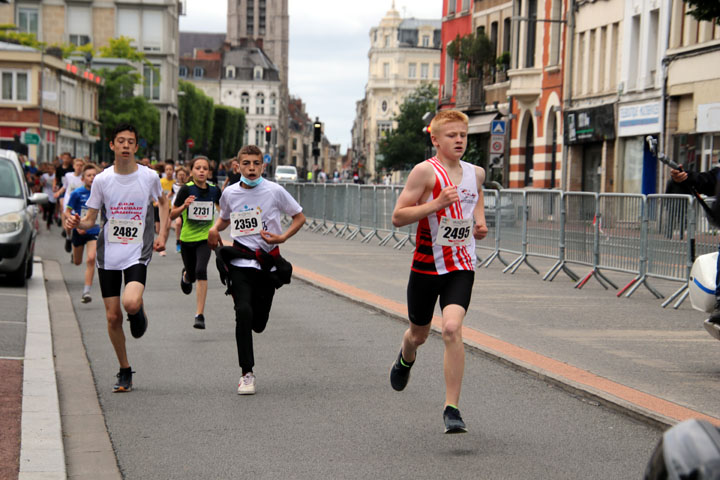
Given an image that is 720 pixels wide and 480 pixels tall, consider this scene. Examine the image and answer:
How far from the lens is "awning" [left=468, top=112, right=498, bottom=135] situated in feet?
158

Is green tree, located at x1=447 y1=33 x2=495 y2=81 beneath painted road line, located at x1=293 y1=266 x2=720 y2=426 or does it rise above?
above

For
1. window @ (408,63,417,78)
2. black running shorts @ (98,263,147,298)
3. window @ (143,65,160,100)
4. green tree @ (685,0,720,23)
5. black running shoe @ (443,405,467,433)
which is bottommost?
black running shoe @ (443,405,467,433)

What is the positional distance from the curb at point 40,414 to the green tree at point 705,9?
10.4 meters

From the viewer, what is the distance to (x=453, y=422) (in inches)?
257

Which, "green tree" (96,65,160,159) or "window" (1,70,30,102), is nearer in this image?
"window" (1,70,30,102)

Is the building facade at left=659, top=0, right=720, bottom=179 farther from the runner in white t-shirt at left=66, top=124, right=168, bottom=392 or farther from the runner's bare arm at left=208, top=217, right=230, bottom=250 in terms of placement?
the runner in white t-shirt at left=66, top=124, right=168, bottom=392

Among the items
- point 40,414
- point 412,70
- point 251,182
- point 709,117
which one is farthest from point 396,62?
point 40,414

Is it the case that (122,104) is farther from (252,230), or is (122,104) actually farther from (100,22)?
(252,230)

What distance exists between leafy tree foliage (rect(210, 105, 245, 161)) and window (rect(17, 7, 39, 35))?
155ft

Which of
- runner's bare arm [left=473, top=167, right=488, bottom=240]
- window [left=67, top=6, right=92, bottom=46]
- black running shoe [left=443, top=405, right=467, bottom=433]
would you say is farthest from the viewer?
window [left=67, top=6, right=92, bottom=46]

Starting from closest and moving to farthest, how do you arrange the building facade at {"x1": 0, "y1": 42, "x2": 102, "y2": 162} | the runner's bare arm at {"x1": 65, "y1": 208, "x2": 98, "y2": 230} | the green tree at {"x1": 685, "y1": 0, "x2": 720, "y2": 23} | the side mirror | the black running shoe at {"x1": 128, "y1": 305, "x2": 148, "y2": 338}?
the black running shoe at {"x1": 128, "y1": 305, "x2": 148, "y2": 338}, the runner's bare arm at {"x1": 65, "y1": 208, "x2": 98, "y2": 230}, the side mirror, the green tree at {"x1": 685, "y1": 0, "x2": 720, "y2": 23}, the building facade at {"x1": 0, "y1": 42, "x2": 102, "y2": 162}

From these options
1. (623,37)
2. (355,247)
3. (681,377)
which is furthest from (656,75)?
(681,377)

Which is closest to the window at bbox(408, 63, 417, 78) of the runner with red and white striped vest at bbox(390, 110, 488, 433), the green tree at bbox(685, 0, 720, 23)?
the green tree at bbox(685, 0, 720, 23)

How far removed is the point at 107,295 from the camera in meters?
8.15
